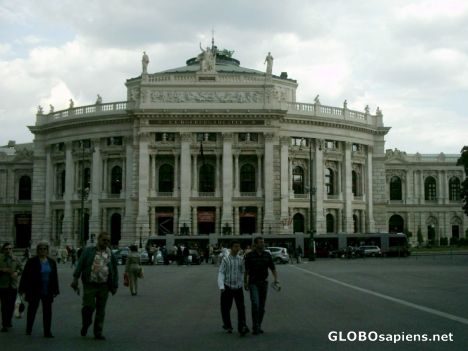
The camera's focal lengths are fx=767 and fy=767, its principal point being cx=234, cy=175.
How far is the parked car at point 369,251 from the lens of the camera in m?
74.9

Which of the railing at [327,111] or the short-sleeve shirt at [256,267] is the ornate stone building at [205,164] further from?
the short-sleeve shirt at [256,267]

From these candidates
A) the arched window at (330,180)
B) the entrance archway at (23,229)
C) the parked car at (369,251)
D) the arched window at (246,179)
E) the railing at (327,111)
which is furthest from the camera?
the entrance archway at (23,229)

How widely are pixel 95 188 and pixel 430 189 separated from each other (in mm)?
46375

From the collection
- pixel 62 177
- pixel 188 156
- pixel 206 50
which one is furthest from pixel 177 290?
pixel 62 177

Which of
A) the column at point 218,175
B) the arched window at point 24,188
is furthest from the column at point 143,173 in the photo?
the arched window at point 24,188

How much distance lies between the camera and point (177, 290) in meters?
28.4

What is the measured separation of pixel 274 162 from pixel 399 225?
2879cm

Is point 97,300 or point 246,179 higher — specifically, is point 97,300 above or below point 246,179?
below

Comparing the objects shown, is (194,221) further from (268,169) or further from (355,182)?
(355,182)

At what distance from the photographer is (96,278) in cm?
1445

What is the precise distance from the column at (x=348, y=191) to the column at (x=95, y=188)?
27.3 m

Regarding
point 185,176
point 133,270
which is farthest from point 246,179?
point 133,270

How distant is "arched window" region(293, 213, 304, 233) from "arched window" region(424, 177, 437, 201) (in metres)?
26.6

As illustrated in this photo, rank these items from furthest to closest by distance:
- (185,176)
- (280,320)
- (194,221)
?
(185,176), (194,221), (280,320)
